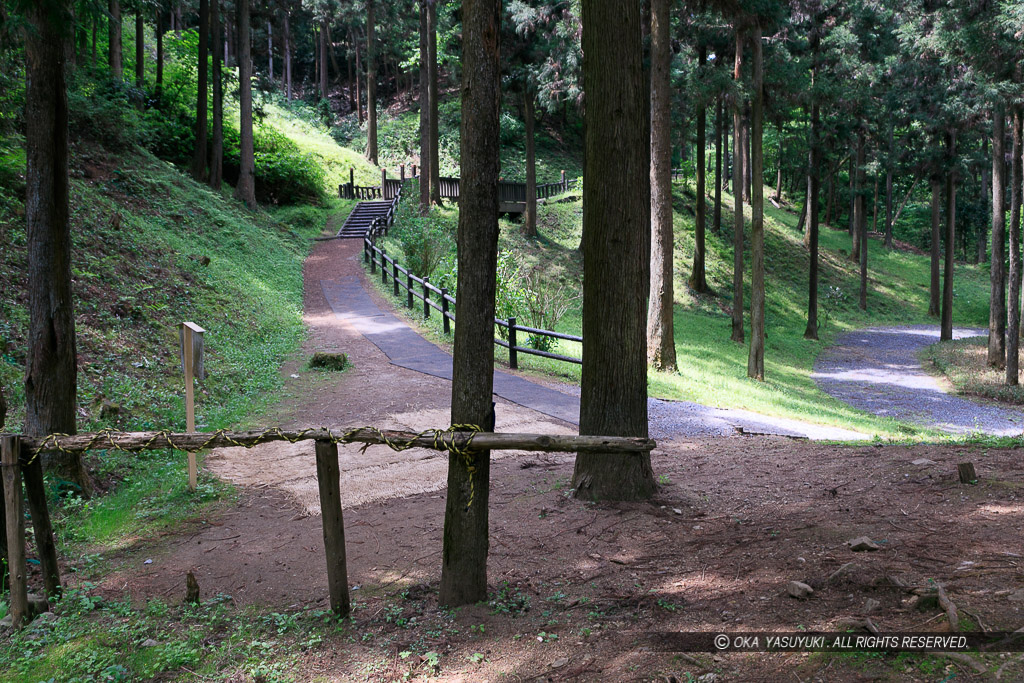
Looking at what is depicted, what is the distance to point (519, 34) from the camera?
28688 mm

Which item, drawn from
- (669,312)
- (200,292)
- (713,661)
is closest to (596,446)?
(713,661)


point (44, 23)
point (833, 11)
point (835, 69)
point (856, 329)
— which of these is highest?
point (833, 11)

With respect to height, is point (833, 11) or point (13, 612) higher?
point (833, 11)

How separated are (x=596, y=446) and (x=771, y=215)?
4582 centimetres

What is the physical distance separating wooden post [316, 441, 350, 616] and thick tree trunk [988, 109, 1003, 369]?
70.2 feet

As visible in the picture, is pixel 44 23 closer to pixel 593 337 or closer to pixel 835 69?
pixel 593 337

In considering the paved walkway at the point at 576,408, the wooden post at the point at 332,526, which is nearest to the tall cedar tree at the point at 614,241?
the wooden post at the point at 332,526

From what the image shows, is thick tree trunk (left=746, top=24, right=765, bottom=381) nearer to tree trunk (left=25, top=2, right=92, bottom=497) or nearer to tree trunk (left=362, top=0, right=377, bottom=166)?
tree trunk (left=25, top=2, right=92, bottom=497)

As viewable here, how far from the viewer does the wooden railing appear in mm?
13703

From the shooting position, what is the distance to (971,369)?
2306 centimetres

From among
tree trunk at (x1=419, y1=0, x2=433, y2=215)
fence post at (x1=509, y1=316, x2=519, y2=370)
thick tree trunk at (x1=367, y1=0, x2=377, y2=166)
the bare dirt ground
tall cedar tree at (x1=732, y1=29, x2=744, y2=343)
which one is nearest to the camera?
the bare dirt ground

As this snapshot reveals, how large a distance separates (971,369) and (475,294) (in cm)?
2359

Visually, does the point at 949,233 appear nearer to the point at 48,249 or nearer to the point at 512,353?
the point at 512,353

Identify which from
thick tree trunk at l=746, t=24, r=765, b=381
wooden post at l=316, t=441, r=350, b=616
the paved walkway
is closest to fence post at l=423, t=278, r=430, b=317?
the paved walkway
